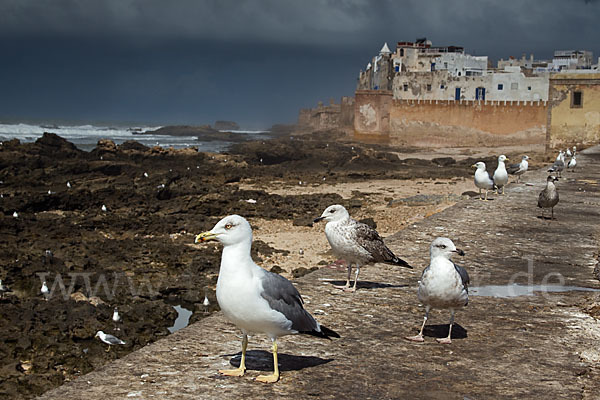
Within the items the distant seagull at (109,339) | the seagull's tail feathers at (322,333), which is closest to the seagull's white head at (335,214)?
the seagull's tail feathers at (322,333)

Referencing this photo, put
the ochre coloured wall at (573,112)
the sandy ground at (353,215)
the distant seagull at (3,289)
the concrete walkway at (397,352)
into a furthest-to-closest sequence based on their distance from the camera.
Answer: the ochre coloured wall at (573,112), the sandy ground at (353,215), the distant seagull at (3,289), the concrete walkway at (397,352)

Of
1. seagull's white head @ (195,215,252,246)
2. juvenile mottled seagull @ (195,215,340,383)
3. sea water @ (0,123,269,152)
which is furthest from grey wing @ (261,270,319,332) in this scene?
sea water @ (0,123,269,152)

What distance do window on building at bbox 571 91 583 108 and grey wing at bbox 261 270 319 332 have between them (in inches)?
915

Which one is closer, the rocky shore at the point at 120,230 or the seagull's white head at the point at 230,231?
the seagull's white head at the point at 230,231

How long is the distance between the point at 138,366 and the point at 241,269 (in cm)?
69

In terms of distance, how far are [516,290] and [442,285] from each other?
4.43ft

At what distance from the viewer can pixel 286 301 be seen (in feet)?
9.22

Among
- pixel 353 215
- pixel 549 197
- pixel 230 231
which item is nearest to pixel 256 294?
pixel 230 231

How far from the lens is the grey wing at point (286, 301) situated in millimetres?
2756

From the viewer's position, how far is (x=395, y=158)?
32469mm

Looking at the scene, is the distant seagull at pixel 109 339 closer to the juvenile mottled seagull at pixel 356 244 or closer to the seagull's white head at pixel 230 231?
the juvenile mottled seagull at pixel 356 244

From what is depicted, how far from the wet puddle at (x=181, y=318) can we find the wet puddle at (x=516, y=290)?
428cm

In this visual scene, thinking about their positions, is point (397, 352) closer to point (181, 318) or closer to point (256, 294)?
point (256, 294)

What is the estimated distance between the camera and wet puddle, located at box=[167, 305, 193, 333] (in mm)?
7582
